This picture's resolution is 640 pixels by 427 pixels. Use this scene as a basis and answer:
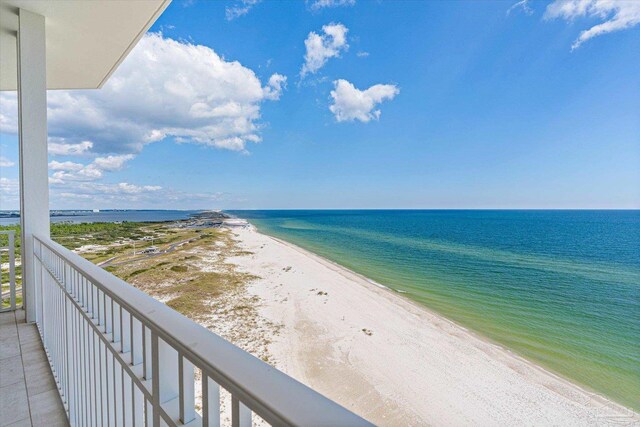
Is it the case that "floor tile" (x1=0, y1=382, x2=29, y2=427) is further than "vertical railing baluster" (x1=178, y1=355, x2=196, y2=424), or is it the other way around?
"floor tile" (x1=0, y1=382, x2=29, y2=427)

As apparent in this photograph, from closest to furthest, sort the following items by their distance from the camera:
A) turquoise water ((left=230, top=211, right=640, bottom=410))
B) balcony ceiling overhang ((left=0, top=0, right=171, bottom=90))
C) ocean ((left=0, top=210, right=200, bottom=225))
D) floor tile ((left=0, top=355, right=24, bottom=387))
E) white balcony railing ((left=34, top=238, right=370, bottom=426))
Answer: white balcony railing ((left=34, top=238, right=370, bottom=426)), floor tile ((left=0, top=355, right=24, bottom=387)), balcony ceiling overhang ((left=0, top=0, right=171, bottom=90)), ocean ((left=0, top=210, right=200, bottom=225)), turquoise water ((left=230, top=211, right=640, bottom=410))

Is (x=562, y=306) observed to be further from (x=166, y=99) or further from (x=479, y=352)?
(x=166, y=99)

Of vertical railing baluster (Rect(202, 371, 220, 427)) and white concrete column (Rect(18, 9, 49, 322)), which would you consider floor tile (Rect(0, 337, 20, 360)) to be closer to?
white concrete column (Rect(18, 9, 49, 322))

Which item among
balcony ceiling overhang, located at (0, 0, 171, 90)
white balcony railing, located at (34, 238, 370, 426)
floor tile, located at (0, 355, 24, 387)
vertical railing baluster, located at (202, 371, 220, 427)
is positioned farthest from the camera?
balcony ceiling overhang, located at (0, 0, 171, 90)

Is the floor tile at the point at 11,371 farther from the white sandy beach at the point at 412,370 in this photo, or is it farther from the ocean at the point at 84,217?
Result: the white sandy beach at the point at 412,370

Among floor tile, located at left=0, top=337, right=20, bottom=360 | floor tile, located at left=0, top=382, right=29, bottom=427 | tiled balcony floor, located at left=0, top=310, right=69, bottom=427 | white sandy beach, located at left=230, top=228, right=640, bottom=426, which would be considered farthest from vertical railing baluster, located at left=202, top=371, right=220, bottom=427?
white sandy beach, located at left=230, top=228, right=640, bottom=426

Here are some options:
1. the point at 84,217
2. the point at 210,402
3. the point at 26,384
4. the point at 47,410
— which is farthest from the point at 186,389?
the point at 84,217

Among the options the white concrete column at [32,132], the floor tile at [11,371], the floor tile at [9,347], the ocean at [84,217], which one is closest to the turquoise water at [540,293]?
the floor tile at [11,371]

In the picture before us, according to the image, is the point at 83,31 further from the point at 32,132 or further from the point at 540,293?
the point at 540,293
